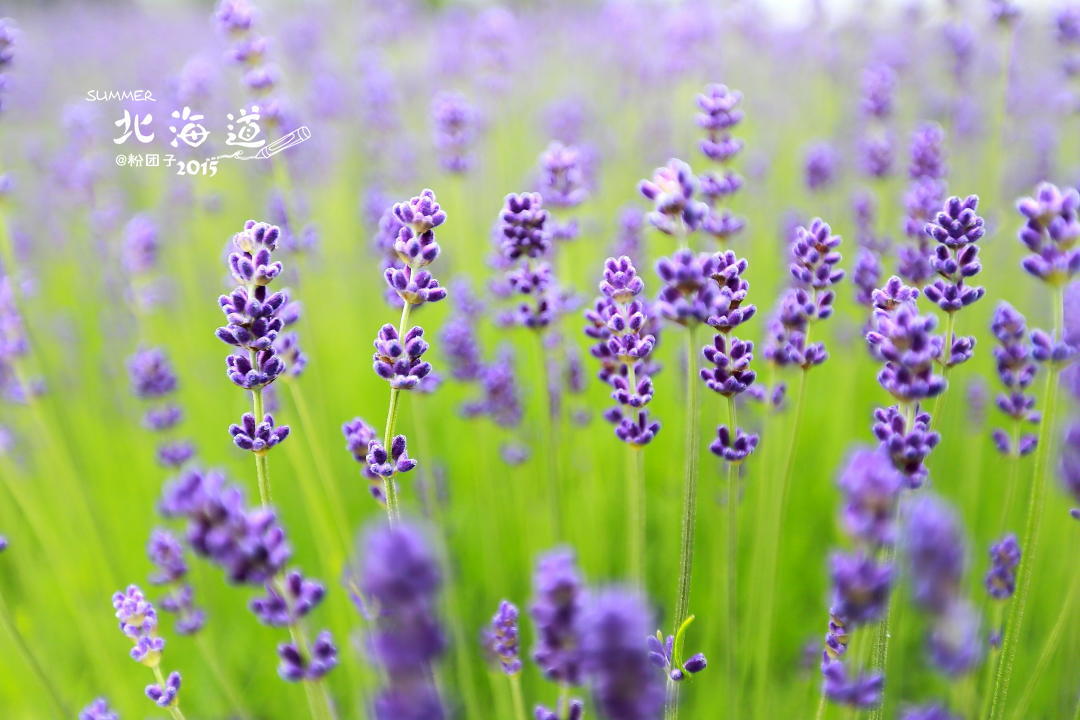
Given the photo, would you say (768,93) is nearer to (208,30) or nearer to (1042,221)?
(1042,221)

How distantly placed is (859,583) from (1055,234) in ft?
2.59

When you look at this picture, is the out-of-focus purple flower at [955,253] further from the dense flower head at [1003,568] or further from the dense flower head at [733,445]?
the dense flower head at [1003,568]

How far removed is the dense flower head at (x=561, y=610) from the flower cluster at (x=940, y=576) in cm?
30

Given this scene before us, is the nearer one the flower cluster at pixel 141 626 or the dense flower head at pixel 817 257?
the flower cluster at pixel 141 626

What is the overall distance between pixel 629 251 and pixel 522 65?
22.3 feet

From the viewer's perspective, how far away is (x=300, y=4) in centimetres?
1060

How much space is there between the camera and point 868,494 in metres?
0.92

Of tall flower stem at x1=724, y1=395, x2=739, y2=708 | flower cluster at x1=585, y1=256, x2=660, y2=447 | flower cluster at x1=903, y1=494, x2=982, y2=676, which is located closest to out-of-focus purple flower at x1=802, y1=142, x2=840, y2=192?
tall flower stem at x1=724, y1=395, x2=739, y2=708

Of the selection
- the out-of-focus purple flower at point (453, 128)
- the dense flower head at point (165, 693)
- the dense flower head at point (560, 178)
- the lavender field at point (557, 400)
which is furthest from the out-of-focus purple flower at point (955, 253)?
the out-of-focus purple flower at point (453, 128)

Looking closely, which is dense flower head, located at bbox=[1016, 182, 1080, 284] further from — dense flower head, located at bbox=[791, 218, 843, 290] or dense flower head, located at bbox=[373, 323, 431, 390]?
dense flower head, located at bbox=[373, 323, 431, 390]

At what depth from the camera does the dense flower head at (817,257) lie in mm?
1807

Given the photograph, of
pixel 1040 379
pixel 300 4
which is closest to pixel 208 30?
pixel 300 4

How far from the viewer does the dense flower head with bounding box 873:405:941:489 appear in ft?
4.50

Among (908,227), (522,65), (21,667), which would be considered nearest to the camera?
(908,227)
